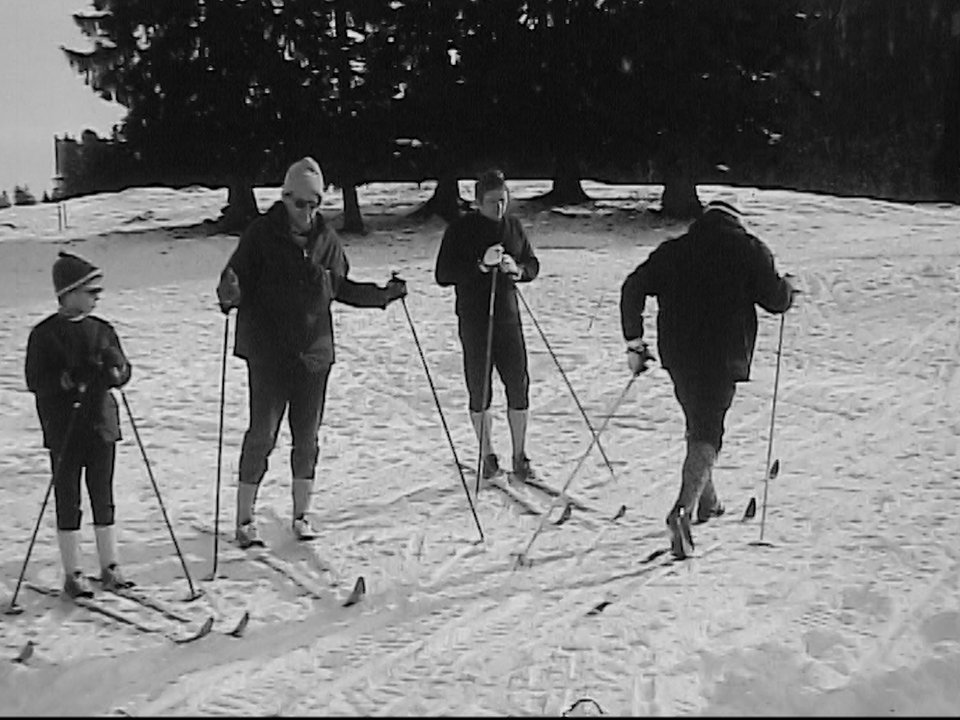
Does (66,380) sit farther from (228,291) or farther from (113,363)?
(228,291)

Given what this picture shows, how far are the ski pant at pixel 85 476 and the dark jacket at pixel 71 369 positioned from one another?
4 cm

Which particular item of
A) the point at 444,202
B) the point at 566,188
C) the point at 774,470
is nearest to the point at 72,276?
the point at 774,470

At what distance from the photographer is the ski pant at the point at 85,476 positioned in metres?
5.17

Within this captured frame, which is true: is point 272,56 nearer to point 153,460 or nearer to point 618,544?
point 153,460

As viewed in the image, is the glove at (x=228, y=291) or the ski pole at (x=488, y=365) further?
the ski pole at (x=488, y=365)

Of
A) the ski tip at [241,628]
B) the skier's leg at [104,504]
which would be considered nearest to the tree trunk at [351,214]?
the skier's leg at [104,504]

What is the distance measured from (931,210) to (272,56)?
13.0 m

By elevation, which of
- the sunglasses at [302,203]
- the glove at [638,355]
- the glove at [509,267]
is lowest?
the glove at [638,355]

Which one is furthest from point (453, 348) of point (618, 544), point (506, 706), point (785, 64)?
point (785, 64)

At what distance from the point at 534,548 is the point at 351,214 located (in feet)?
52.3

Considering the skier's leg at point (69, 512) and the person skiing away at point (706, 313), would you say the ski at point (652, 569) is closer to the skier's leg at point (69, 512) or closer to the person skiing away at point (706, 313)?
the person skiing away at point (706, 313)

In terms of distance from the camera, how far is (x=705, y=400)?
595 cm

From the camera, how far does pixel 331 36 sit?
72.8 ft

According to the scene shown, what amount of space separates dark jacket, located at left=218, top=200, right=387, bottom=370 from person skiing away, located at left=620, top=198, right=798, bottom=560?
1.57m
